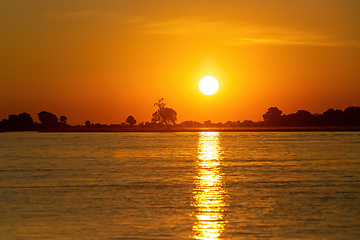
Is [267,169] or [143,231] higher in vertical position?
[267,169]

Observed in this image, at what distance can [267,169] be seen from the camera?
62.4 m

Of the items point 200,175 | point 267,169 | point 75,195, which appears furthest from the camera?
point 267,169

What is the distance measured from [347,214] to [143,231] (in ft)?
38.4

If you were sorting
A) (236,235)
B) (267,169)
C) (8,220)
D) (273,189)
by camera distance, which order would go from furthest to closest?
1. (267,169)
2. (273,189)
3. (8,220)
4. (236,235)

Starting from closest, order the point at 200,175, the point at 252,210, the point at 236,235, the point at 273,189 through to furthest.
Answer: the point at 236,235 < the point at 252,210 < the point at 273,189 < the point at 200,175

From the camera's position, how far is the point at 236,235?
1017 inches

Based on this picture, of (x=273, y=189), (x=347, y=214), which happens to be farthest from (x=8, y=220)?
(x=273, y=189)

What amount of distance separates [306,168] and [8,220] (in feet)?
134

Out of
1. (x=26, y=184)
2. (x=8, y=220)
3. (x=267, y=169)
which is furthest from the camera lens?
(x=267, y=169)

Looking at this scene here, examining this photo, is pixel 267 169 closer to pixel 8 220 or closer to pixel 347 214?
pixel 347 214

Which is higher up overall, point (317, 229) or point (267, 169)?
point (267, 169)

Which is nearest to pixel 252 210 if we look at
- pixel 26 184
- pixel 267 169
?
pixel 26 184

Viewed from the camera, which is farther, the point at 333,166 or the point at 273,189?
the point at 333,166

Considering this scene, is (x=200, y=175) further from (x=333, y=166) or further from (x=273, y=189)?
(x=333, y=166)
